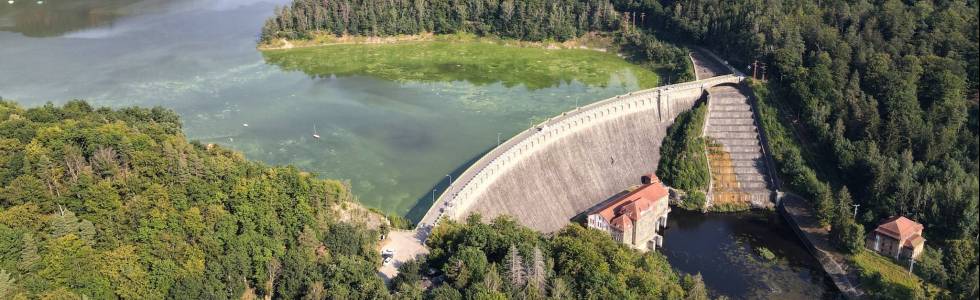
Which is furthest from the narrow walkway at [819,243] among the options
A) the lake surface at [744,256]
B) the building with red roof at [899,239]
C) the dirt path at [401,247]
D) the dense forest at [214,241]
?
the dirt path at [401,247]

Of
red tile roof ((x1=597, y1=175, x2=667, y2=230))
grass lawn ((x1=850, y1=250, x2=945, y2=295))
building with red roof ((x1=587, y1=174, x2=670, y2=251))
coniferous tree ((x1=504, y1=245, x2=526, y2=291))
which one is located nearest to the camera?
coniferous tree ((x1=504, y1=245, x2=526, y2=291))

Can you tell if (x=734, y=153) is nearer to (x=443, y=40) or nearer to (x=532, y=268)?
(x=532, y=268)

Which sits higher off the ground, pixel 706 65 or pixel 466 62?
pixel 706 65

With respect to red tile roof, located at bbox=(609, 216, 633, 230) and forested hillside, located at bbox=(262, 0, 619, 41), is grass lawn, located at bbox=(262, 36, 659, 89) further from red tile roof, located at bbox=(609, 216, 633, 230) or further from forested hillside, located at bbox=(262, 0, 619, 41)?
red tile roof, located at bbox=(609, 216, 633, 230)

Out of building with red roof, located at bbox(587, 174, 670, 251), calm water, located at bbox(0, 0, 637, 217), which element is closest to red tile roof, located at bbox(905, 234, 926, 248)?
building with red roof, located at bbox(587, 174, 670, 251)

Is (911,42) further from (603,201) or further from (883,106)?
(603,201)

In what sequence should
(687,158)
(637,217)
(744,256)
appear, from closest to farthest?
(637,217) < (744,256) < (687,158)

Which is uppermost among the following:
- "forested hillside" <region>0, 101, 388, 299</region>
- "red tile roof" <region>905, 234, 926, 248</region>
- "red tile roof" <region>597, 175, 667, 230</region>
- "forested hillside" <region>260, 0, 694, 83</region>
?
"forested hillside" <region>260, 0, 694, 83</region>

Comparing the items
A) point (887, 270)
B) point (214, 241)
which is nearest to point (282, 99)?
point (214, 241)
